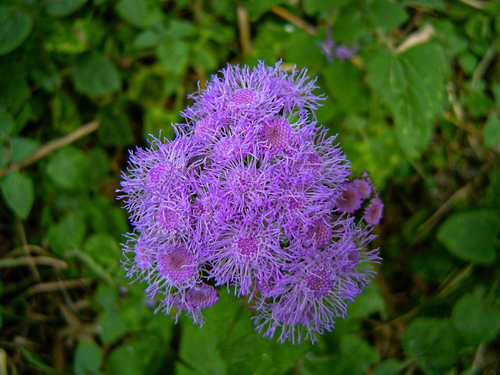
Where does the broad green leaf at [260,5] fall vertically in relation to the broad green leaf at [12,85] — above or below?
above

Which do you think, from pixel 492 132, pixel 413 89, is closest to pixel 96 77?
pixel 413 89

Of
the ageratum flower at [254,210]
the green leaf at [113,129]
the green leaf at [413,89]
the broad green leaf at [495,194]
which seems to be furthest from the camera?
the green leaf at [113,129]

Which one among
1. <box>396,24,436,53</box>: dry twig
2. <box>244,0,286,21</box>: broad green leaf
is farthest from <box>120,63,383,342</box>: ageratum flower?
<box>396,24,436,53</box>: dry twig

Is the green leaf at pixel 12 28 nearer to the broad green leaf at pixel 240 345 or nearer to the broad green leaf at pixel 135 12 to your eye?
the broad green leaf at pixel 135 12

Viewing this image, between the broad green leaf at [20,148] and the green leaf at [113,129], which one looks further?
the green leaf at [113,129]

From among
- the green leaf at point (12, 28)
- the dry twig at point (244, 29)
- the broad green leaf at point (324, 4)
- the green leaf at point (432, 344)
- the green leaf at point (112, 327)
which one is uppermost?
the broad green leaf at point (324, 4)

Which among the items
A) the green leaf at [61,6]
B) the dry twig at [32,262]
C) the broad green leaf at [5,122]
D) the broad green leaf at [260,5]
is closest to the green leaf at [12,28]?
the green leaf at [61,6]
